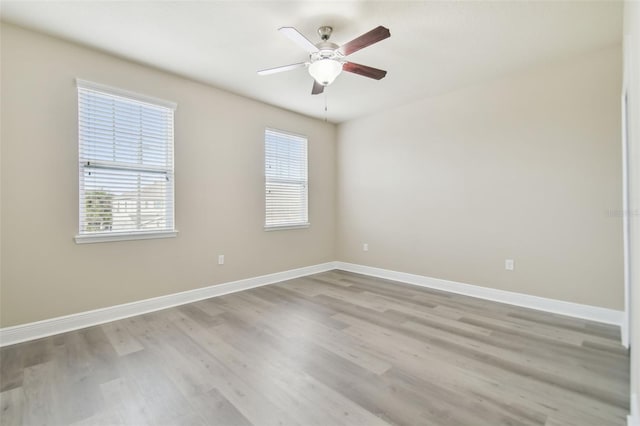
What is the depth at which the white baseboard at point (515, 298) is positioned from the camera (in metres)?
2.84

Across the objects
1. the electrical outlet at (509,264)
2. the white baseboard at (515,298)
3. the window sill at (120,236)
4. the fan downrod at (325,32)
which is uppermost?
the fan downrod at (325,32)

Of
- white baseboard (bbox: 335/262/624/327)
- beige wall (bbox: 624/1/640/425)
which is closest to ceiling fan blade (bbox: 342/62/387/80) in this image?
beige wall (bbox: 624/1/640/425)

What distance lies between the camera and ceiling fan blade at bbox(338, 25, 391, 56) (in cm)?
193

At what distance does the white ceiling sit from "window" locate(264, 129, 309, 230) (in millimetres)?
1189

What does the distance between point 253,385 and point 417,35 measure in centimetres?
308

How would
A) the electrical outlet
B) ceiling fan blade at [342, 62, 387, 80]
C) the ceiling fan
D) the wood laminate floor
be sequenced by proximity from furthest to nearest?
the electrical outlet → ceiling fan blade at [342, 62, 387, 80] → the ceiling fan → the wood laminate floor

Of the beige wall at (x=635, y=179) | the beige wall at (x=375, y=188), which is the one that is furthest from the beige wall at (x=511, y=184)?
the beige wall at (x=635, y=179)

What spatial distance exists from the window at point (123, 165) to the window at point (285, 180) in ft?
4.62

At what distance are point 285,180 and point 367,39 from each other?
9.16ft

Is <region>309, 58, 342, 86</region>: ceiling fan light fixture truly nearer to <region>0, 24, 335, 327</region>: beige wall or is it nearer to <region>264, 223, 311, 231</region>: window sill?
<region>0, 24, 335, 327</region>: beige wall

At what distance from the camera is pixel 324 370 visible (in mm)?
2020

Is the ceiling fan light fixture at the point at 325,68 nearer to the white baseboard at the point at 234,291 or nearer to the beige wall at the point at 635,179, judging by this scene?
the beige wall at the point at 635,179

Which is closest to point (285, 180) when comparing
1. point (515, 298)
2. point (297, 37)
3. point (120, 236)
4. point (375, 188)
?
point (375, 188)

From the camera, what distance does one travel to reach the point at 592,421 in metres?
1.53
